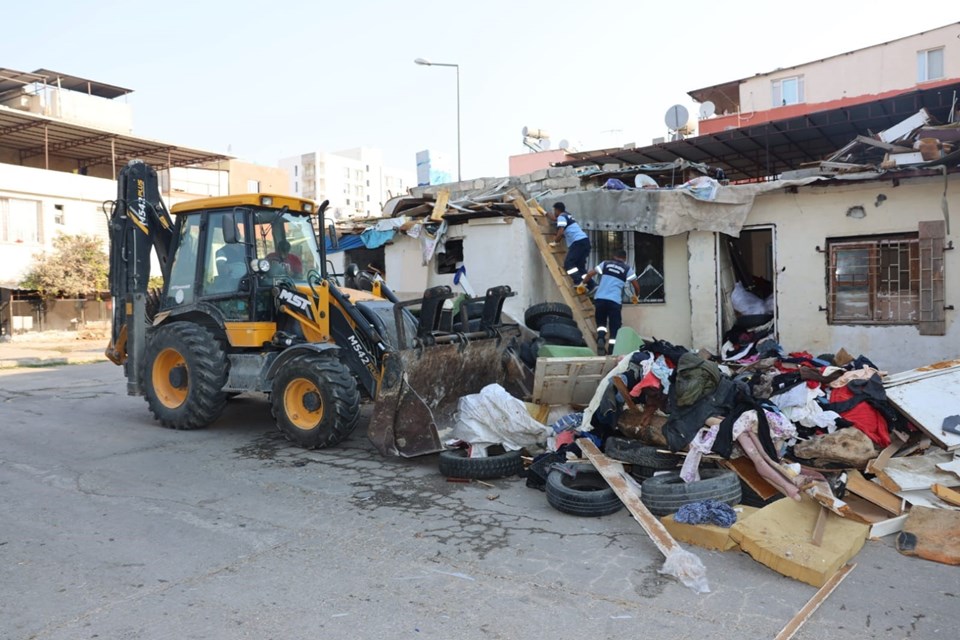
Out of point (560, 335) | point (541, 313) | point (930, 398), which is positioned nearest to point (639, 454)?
point (930, 398)

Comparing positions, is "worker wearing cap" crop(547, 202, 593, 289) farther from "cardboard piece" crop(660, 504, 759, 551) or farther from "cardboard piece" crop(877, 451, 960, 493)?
"cardboard piece" crop(660, 504, 759, 551)

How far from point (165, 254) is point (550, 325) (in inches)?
201

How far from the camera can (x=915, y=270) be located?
8.79m

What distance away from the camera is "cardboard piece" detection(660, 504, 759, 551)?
4.36 metres

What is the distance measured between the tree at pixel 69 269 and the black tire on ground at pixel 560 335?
21386mm

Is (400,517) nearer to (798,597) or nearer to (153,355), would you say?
(798,597)

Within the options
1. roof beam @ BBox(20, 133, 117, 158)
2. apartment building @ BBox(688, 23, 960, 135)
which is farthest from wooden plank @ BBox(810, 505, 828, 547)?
roof beam @ BBox(20, 133, 117, 158)

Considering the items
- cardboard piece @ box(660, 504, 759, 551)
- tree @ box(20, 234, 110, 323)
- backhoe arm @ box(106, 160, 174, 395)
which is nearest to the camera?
cardboard piece @ box(660, 504, 759, 551)

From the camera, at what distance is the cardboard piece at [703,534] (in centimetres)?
436

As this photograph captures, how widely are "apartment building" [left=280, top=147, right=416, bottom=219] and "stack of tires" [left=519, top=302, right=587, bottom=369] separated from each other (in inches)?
3545

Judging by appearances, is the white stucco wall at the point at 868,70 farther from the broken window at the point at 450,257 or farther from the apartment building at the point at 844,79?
the broken window at the point at 450,257

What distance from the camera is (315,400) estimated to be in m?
6.90

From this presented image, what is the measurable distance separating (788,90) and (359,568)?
1157 inches

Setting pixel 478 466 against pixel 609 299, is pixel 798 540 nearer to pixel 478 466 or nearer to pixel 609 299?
pixel 478 466
